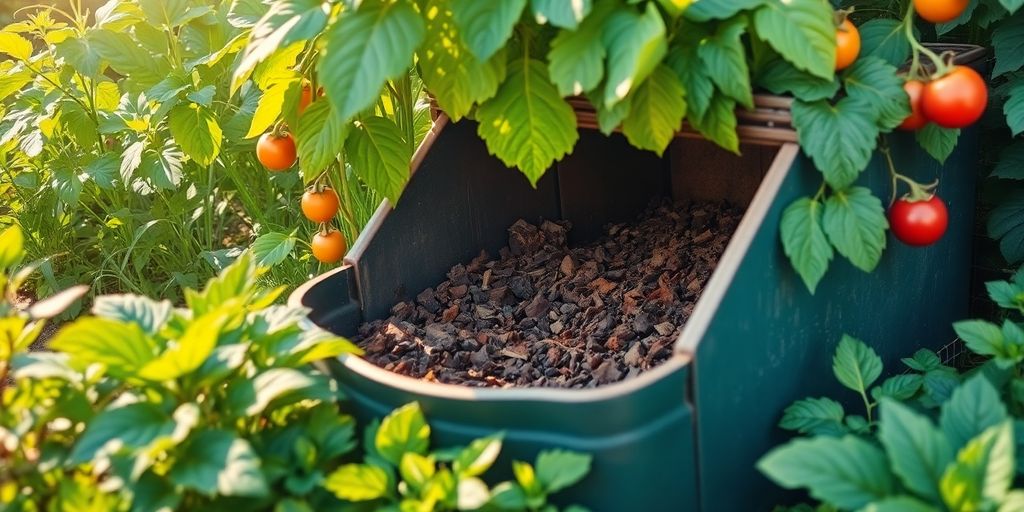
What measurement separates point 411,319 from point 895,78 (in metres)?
1.06

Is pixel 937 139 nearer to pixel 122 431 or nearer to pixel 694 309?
pixel 694 309

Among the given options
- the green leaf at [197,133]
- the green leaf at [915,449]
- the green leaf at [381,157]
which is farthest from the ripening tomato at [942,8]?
the green leaf at [197,133]

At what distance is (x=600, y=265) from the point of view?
2.38m

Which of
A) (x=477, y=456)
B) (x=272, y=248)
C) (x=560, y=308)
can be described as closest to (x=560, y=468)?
(x=477, y=456)

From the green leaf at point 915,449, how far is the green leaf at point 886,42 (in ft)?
2.60

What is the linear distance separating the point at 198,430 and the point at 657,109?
0.89 meters

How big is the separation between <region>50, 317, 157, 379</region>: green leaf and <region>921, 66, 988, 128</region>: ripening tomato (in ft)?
4.33

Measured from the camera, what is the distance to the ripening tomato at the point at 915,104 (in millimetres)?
1779

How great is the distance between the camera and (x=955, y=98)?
172cm

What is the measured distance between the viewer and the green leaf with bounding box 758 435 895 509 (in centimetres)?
136

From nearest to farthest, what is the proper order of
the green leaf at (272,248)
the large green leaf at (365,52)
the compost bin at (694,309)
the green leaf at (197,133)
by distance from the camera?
the compost bin at (694,309), the large green leaf at (365,52), the green leaf at (272,248), the green leaf at (197,133)

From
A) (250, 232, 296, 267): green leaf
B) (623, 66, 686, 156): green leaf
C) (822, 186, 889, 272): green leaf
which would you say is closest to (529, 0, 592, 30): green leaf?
(623, 66, 686, 156): green leaf

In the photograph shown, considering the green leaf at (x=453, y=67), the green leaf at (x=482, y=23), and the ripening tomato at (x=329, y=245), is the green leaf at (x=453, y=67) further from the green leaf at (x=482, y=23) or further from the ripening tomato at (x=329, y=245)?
the ripening tomato at (x=329, y=245)

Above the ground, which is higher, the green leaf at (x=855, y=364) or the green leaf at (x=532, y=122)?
the green leaf at (x=532, y=122)
